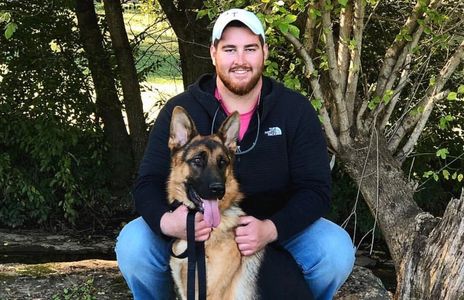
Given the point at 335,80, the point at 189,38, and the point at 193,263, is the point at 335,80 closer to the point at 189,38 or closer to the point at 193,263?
the point at 193,263

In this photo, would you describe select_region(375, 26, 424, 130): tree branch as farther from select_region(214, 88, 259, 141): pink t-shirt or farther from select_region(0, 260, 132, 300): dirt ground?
select_region(0, 260, 132, 300): dirt ground

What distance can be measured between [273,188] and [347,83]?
171 cm

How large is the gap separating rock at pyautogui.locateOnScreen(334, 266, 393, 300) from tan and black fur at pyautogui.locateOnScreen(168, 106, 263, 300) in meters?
1.32

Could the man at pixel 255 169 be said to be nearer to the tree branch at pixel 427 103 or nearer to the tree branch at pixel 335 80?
the tree branch at pixel 335 80

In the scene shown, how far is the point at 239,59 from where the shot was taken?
136 inches

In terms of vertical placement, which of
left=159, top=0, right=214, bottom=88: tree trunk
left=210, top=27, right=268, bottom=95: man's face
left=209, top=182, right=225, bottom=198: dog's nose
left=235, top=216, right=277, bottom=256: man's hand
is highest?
left=159, top=0, right=214, bottom=88: tree trunk

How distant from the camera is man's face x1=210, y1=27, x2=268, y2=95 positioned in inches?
136

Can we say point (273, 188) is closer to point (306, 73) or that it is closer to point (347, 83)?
point (306, 73)

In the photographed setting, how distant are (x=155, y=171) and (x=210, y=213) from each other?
19.4 inches

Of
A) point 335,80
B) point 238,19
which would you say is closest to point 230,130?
point 238,19

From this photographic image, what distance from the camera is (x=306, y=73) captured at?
4.68 metres

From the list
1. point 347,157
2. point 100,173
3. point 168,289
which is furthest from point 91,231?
point 168,289

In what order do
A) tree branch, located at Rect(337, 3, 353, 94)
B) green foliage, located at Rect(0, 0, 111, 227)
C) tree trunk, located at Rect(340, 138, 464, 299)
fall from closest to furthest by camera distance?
tree trunk, located at Rect(340, 138, 464, 299), tree branch, located at Rect(337, 3, 353, 94), green foliage, located at Rect(0, 0, 111, 227)

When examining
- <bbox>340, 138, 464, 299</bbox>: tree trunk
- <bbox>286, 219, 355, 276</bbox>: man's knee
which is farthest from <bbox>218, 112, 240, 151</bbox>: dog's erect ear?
<bbox>340, 138, 464, 299</bbox>: tree trunk
